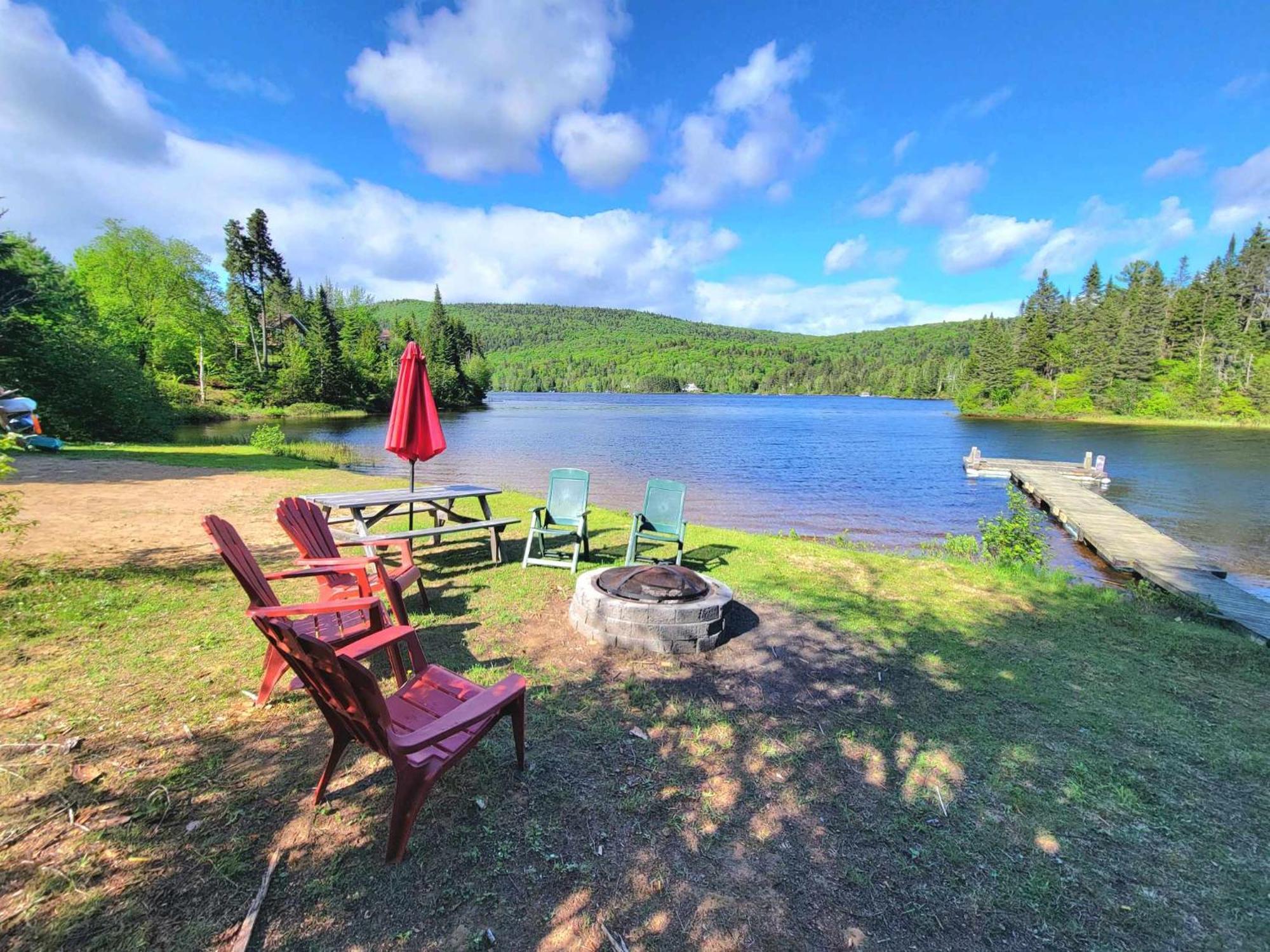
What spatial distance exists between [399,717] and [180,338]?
44.8 m

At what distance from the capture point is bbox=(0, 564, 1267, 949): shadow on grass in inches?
82.3

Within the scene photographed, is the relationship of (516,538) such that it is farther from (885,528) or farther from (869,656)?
(885,528)

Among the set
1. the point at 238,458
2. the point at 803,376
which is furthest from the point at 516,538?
the point at 803,376

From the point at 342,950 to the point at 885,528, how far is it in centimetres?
1315

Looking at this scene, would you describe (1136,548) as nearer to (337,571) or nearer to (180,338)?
(337,571)

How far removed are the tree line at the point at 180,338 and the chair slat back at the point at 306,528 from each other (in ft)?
64.1

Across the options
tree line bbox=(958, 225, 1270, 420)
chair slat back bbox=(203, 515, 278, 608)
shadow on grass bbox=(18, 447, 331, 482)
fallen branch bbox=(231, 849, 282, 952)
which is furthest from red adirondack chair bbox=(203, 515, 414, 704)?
tree line bbox=(958, 225, 1270, 420)

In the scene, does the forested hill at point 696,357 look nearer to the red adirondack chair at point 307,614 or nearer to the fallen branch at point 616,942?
the red adirondack chair at point 307,614

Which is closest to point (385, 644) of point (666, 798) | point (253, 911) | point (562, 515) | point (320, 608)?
point (320, 608)

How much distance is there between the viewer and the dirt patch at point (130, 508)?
6.24 meters

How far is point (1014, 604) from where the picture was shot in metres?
6.00

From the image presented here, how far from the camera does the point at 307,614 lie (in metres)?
3.59

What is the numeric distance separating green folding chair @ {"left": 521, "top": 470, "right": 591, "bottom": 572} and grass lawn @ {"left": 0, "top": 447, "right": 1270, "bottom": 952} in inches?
66.7

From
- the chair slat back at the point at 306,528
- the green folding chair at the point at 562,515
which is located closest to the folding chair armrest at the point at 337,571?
the chair slat back at the point at 306,528
